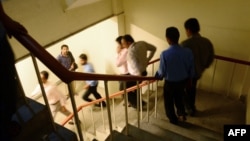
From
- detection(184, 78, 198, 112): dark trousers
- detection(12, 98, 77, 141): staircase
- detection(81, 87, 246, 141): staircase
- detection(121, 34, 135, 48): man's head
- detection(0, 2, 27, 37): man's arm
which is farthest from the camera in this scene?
detection(121, 34, 135, 48): man's head

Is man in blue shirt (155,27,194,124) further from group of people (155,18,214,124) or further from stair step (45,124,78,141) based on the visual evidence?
stair step (45,124,78,141)

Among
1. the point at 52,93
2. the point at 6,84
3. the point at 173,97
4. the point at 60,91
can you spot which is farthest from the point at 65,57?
the point at 6,84

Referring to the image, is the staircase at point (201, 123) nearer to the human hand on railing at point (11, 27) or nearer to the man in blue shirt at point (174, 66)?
the man in blue shirt at point (174, 66)

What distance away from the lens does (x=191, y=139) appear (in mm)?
2840

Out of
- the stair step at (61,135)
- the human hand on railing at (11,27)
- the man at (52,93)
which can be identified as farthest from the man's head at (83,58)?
the human hand on railing at (11,27)

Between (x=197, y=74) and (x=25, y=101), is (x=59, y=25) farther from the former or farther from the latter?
(x=197, y=74)

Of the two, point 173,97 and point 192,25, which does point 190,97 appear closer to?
point 173,97

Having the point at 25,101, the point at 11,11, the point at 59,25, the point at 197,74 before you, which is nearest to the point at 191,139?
the point at 197,74

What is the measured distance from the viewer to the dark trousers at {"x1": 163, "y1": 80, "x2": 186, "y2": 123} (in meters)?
2.85

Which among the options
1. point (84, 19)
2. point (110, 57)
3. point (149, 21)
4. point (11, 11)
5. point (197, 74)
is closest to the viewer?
point (11, 11)

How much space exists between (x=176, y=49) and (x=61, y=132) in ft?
4.98

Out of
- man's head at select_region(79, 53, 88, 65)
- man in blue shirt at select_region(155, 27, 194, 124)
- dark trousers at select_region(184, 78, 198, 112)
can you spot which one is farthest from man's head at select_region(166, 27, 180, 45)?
man's head at select_region(79, 53, 88, 65)

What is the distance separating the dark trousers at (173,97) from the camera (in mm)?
2852

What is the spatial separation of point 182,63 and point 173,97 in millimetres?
600
